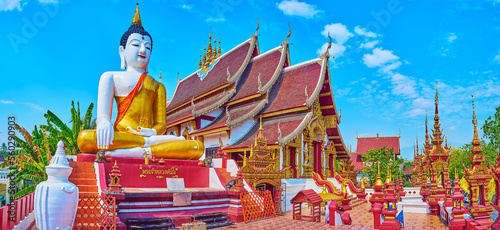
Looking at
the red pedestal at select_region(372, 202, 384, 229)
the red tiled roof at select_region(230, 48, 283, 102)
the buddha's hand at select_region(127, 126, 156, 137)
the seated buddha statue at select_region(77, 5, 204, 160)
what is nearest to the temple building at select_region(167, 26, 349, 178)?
the red tiled roof at select_region(230, 48, 283, 102)

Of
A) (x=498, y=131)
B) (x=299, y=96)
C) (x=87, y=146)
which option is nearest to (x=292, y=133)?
(x=299, y=96)

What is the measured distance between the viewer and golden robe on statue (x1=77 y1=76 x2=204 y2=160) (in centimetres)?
982

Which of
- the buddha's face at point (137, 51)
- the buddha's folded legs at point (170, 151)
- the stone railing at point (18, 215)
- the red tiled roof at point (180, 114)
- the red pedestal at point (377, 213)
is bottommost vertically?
the red pedestal at point (377, 213)

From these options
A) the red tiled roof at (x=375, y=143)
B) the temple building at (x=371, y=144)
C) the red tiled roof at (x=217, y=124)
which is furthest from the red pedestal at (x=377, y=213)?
the red tiled roof at (x=375, y=143)

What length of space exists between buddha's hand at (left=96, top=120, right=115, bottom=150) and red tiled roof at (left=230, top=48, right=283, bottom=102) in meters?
8.94

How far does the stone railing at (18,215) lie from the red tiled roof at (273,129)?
30.1 ft

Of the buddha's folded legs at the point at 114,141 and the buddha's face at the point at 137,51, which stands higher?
the buddha's face at the point at 137,51

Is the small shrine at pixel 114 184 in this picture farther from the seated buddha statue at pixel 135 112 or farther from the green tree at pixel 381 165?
the green tree at pixel 381 165

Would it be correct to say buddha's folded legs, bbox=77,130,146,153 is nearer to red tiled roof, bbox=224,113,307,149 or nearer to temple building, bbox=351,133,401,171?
red tiled roof, bbox=224,113,307,149

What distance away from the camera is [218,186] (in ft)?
Answer: 34.1

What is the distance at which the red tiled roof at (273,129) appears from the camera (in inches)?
607

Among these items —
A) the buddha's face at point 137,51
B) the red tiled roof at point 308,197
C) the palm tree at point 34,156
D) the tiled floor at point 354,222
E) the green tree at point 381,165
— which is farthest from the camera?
the green tree at point 381,165

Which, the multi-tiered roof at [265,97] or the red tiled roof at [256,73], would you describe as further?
the red tiled roof at [256,73]

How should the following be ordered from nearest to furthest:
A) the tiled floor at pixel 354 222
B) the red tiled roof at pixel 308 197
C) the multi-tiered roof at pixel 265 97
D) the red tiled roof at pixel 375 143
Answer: the tiled floor at pixel 354 222 < the red tiled roof at pixel 308 197 < the multi-tiered roof at pixel 265 97 < the red tiled roof at pixel 375 143
